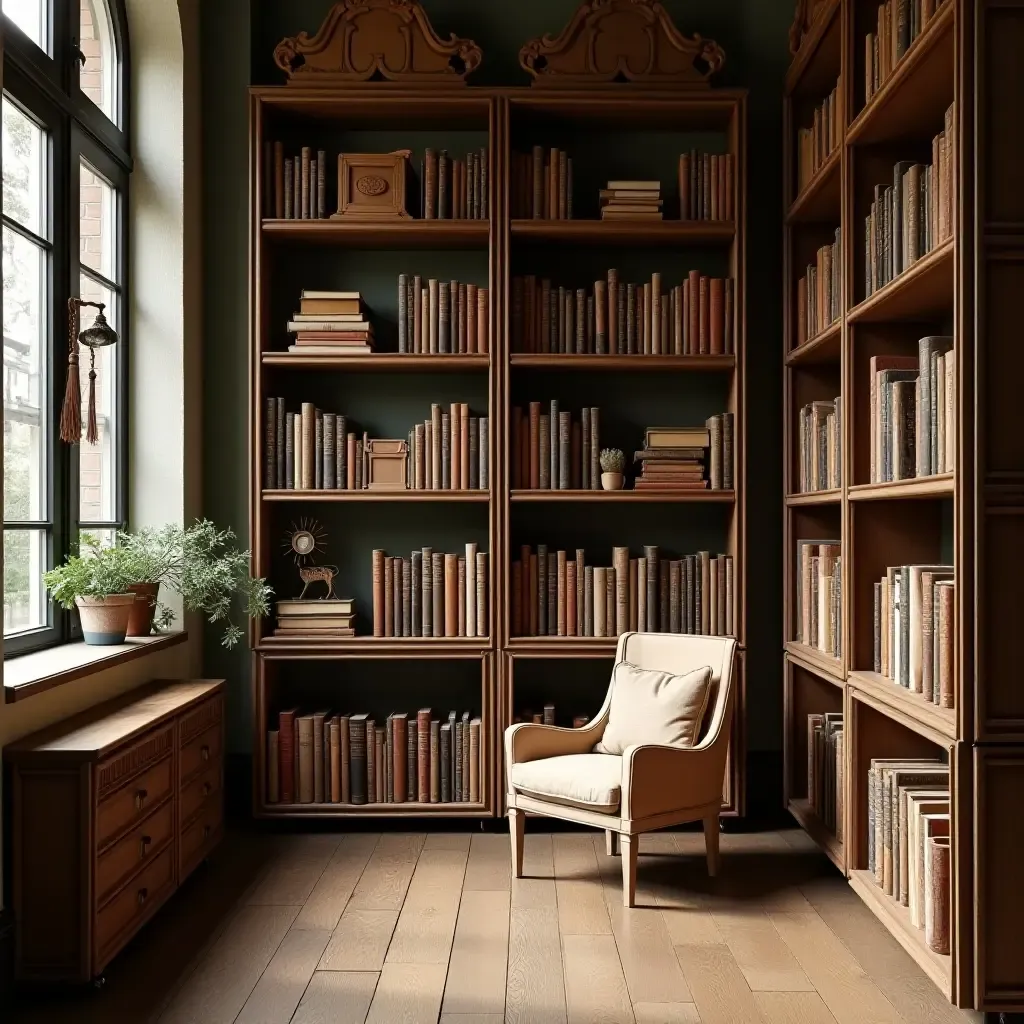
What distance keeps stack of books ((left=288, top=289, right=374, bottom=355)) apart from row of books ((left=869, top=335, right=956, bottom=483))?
6.86 feet

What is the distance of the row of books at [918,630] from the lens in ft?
8.81

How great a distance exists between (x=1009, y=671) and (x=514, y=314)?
2543mm

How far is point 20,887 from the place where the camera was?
2.73 meters

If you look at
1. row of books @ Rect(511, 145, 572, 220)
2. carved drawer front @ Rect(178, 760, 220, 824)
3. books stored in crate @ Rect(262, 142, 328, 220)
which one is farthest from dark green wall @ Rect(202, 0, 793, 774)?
carved drawer front @ Rect(178, 760, 220, 824)

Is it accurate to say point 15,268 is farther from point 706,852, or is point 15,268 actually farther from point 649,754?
point 706,852

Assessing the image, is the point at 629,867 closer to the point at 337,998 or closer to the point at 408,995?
the point at 408,995

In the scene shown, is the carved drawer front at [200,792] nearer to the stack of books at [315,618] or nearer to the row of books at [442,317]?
the stack of books at [315,618]

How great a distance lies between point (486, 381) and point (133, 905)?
261 centimetres

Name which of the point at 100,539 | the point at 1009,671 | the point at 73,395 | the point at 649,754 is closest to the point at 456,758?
the point at 649,754

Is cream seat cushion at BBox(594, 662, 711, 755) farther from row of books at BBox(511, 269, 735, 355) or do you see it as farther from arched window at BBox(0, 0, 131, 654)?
arched window at BBox(0, 0, 131, 654)

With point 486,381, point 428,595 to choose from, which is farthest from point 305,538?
point 486,381

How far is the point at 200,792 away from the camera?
376cm

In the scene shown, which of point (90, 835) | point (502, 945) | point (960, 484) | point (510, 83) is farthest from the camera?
point (510, 83)

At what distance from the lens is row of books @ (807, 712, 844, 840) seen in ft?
12.3
